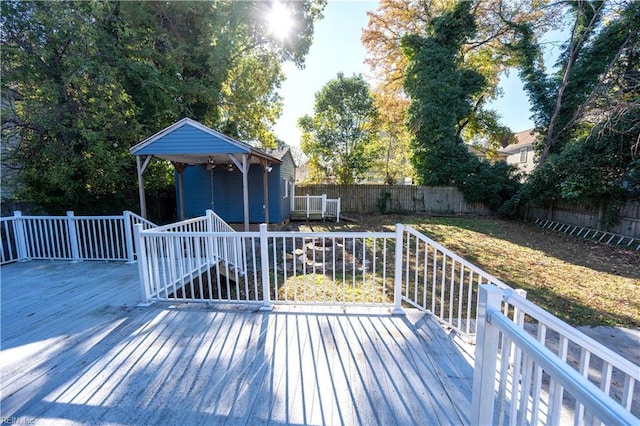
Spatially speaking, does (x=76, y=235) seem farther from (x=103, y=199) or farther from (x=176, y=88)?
(x=176, y=88)

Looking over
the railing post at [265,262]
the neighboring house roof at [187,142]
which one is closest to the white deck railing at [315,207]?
the neighboring house roof at [187,142]

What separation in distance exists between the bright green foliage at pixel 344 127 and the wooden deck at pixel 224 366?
14.2 m

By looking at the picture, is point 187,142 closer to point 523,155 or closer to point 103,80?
point 103,80

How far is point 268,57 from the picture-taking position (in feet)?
39.2

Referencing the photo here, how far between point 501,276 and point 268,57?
11.9 m

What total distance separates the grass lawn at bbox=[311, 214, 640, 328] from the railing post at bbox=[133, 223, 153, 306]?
5.47 metres

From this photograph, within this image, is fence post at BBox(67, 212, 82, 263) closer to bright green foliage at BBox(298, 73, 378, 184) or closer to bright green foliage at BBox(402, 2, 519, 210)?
bright green foliage at BBox(298, 73, 378, 184)

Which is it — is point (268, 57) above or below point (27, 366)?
above

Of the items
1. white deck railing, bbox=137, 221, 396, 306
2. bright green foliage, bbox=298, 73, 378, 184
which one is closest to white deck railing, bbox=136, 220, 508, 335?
white deck railing, bbox=137, 221, 396, 306

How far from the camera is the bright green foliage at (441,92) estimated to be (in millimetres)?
12844

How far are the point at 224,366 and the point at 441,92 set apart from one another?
1438 centimetres

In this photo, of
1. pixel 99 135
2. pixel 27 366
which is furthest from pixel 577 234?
pixel 99 135

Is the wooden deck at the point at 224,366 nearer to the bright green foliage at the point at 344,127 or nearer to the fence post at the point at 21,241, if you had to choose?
the fence post at the point at 21,241

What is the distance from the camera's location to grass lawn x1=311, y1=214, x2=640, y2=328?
13.2ft
